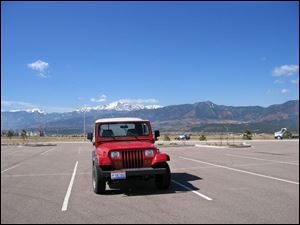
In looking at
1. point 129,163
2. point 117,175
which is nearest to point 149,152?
point 129,163

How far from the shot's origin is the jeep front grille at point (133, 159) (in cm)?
1070

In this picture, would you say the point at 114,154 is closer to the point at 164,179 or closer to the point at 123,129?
the point at 164,179

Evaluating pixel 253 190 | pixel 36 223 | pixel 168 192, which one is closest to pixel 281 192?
pixel 253 190

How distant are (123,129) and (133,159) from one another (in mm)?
2008

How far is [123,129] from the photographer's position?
A: 12.6 m

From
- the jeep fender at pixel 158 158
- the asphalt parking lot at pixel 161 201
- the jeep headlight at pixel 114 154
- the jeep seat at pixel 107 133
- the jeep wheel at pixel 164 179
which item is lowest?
the asphalt parking lot at pixel 161 201

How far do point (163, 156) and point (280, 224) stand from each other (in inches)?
172

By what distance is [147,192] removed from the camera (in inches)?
429

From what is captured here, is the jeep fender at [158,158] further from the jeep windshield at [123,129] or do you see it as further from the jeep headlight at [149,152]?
the jeep windshield at [123,129]

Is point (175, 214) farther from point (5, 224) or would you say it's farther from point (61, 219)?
point (5, 224)

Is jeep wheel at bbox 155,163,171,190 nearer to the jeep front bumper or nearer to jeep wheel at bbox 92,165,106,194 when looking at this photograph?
the jeep front bumper

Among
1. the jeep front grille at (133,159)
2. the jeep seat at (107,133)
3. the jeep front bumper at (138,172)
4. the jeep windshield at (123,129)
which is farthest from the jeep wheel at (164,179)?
the jeep seat at (107,133)

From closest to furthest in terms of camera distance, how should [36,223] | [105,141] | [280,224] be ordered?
[280,224], [36,223], [105,141]

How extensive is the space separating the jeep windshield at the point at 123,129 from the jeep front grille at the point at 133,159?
1741 mm
